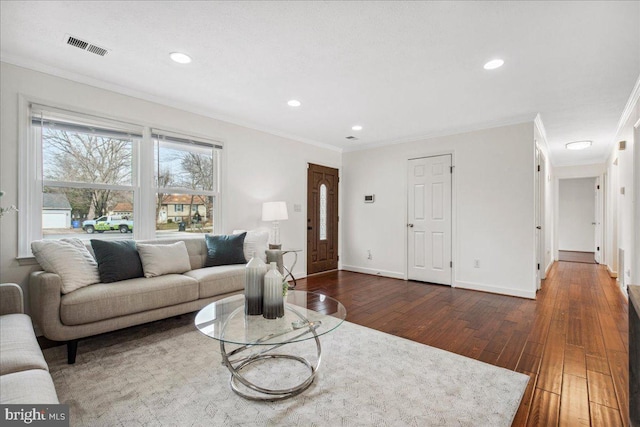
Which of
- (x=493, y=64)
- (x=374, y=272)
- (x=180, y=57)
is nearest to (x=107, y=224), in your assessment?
(x=180, y=57)

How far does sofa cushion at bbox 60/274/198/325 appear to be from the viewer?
2240mm

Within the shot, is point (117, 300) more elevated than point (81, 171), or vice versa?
point (81, 171)

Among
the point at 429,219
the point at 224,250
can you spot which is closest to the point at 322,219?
the point at 429,219

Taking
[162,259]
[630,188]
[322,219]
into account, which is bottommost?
[162,259]

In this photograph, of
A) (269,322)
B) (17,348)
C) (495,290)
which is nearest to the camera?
(17,348)

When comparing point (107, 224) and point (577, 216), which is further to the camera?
point (577, 216)

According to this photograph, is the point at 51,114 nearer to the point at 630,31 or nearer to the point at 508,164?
the point at 630,31

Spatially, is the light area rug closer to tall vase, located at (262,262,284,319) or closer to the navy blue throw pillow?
tall vase, located at (262,262,284,319)

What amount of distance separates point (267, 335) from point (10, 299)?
1.74 m

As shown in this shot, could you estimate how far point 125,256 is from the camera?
2.78 m

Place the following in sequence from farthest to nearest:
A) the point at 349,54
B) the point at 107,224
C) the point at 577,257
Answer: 1. the point at 577,257
2. the point at 107,224
3. the point at 349,54

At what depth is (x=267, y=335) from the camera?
180 centimetres

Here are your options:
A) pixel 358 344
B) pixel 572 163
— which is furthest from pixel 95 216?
pixel 572 163

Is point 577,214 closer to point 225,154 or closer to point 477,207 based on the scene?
point 477,207
